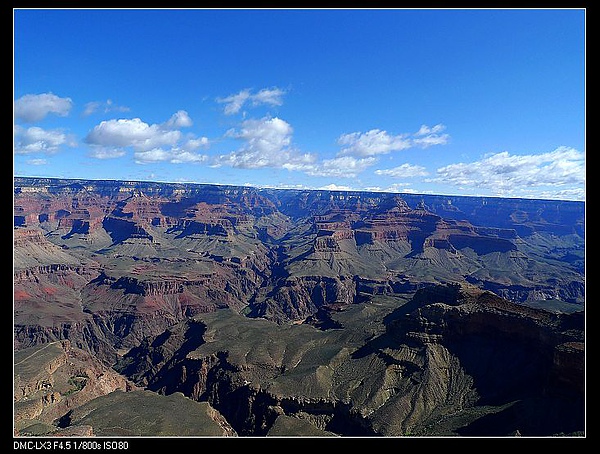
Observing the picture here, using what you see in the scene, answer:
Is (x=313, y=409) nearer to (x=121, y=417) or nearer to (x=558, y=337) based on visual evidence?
(x=121, y=417)

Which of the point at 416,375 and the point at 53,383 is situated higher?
the point at 416,375

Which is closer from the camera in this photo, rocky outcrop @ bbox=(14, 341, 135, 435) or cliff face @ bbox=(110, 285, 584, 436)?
cliff face @ bbox=(110, 285, 584, 436)

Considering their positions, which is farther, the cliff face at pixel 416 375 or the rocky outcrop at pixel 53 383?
the rocky outcrop at pixel 53 383

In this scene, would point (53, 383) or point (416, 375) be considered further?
point (53, 383)

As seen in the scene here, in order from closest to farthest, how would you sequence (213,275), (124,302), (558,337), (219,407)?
(558,337)
(219,407)
(124,302)
(213,275)
